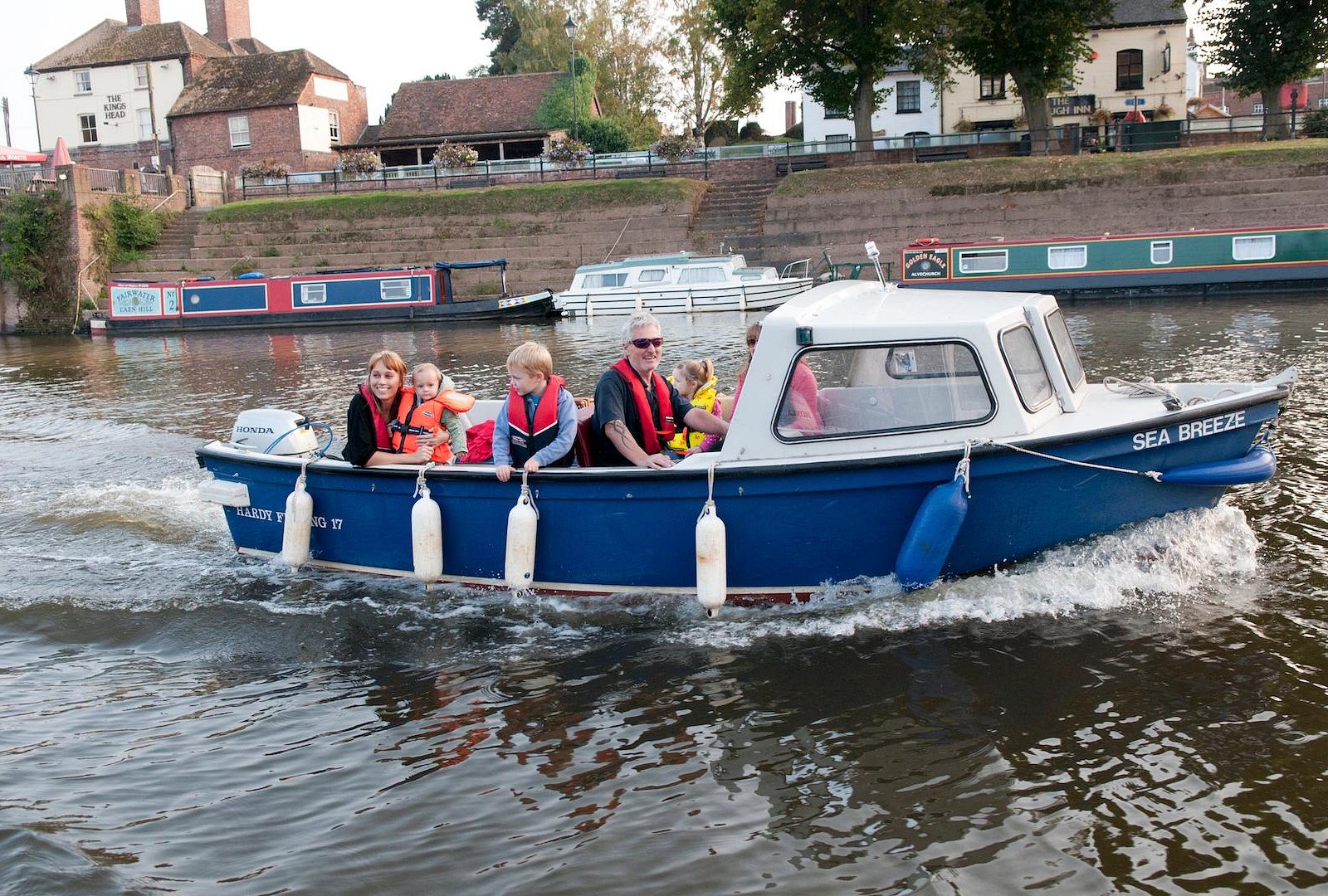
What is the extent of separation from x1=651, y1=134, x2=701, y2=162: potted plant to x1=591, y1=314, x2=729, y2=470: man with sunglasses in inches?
1359

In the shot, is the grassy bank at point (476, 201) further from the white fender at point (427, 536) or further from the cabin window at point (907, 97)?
the white fender at point (427, 536)

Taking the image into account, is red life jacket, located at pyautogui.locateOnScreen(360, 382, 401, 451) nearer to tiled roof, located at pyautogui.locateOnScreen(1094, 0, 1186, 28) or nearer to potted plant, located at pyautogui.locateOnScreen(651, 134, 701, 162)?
potted plant, located at pyautogui.locateOnScreen(651, 134, 701, 162)

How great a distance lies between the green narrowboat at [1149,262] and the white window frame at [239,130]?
3712 centimetres

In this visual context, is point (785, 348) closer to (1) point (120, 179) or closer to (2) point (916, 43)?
(2) point (916, 43)

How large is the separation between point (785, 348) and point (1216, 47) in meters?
42.9

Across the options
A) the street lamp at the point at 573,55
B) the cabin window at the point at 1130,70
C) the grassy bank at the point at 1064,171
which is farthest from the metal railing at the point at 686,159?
the cabin window at the point at 1130,70

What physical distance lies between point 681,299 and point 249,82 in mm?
33996

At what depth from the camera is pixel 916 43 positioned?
4038cm

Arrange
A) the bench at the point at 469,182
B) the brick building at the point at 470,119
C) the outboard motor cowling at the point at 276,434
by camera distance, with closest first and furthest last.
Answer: the outboard motor cowling at the point at 276,434 → the bench at the point at 469,182 → the brick building at the point at 470,119

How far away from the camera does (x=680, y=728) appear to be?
6348 mm

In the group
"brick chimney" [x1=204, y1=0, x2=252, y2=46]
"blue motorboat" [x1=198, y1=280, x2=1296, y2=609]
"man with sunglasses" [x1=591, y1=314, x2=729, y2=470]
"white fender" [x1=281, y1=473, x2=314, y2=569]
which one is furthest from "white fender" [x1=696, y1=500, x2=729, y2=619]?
"brick chimney" [x1=204, y1=0, x2=252, y2=46]

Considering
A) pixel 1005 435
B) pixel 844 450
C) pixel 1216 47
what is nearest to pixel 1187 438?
pixel 1005 435

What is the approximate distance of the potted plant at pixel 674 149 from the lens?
1631 inches

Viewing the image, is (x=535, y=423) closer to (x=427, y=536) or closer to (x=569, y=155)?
(x=427, y=536)
